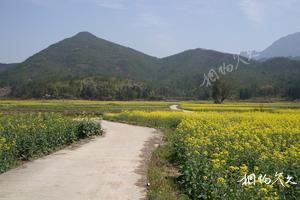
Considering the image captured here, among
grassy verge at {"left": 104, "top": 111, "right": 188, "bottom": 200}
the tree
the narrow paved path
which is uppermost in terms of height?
the tree

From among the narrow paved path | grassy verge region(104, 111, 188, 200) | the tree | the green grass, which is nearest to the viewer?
the narrow paved path

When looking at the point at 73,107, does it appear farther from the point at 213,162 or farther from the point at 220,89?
the point at 213,162

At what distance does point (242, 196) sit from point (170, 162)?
918cm

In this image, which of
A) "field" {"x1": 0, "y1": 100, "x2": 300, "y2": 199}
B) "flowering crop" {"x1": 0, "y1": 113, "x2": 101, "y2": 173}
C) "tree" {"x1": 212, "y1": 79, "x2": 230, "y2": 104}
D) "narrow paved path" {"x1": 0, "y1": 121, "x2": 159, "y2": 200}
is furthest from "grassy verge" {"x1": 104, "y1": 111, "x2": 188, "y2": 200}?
"tree" {"x1": 212, "y1": 79, "x2": 230, "y2": 104}

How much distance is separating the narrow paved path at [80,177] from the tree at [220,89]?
9426 centimetres

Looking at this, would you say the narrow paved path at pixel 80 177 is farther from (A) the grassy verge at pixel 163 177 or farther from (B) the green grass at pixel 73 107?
(B) the green grass at pixel 73 107

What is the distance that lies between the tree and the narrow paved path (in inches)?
3711

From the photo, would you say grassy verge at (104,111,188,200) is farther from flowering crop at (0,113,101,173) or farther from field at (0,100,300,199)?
flowering crop at (0,113,101,173)

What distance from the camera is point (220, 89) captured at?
369 feet

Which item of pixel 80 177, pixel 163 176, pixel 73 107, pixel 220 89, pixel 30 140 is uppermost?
pixel 220 89

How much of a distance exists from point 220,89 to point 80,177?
10122 centimetres

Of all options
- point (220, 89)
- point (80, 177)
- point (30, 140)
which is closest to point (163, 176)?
point (80, 177)

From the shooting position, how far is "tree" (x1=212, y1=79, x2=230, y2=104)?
112 m

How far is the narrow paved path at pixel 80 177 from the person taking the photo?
10859 millimetres
